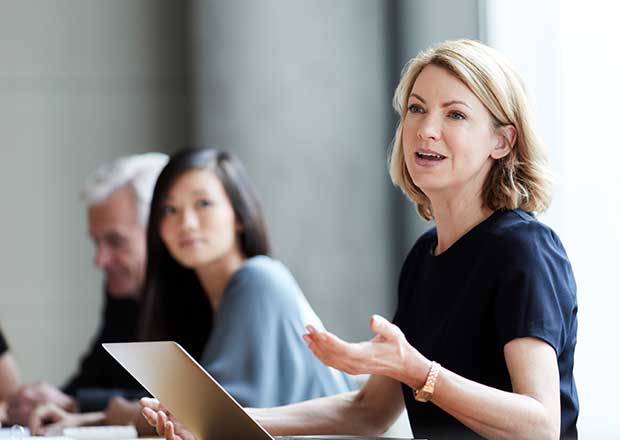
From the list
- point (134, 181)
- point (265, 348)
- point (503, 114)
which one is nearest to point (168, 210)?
point (265, 348)

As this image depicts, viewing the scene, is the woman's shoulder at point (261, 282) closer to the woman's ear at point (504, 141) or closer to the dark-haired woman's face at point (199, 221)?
the dark-haired woman's face at point (199, 221)

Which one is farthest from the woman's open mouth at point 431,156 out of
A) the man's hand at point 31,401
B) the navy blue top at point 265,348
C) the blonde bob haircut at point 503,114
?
the man's hand at point 31,401

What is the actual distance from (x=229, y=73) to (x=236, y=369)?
2897mm

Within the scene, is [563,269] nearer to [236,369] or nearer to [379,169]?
[236,369]

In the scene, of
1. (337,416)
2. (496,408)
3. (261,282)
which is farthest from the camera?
(261,282)

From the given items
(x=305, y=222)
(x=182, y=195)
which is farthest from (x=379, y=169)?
(x=182, y=195)

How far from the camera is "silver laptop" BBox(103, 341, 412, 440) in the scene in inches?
64.5

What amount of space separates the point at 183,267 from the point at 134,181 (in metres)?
1.08

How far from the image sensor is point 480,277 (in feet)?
6.26

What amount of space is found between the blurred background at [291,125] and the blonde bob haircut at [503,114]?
890 mm

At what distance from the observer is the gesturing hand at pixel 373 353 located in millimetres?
1605

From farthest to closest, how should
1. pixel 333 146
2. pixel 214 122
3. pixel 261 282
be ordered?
pixel 214 122
pixel 333 146
pixel 261 282

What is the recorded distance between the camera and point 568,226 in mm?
2994

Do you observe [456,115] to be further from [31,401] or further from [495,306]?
[31,401]
